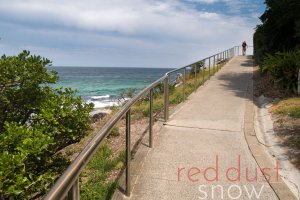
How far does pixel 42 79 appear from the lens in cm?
660

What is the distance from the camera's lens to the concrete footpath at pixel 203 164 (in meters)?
4.41

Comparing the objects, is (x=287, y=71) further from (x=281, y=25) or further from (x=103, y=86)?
(x=103, y=86)

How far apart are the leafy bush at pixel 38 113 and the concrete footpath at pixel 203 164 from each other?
1.42m

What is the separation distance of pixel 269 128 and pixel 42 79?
180 inches

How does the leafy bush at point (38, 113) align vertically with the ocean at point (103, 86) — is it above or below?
above

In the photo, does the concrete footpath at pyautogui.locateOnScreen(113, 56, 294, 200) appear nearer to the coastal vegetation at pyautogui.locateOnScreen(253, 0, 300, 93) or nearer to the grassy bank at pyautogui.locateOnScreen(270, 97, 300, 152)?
the grassy bank at pyautogui.locateOnScreen(270, 97, 300, 152)

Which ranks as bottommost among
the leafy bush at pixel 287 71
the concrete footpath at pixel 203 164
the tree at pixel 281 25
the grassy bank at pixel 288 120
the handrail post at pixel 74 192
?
the concrete footpath at pixel 203 164

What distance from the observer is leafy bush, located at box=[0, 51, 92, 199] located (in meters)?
5.46

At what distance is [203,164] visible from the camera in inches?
209

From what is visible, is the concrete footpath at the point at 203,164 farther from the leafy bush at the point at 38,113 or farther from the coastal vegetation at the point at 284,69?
the leafy bush at the point at 38,113

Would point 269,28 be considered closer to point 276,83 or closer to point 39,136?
point 276,83

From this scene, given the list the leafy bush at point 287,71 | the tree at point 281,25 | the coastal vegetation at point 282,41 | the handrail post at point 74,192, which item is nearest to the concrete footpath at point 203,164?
the handrail post at point 74,192

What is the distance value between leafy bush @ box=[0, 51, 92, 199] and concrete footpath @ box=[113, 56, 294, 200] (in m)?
1.42

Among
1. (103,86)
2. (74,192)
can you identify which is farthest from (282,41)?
(103,86)
